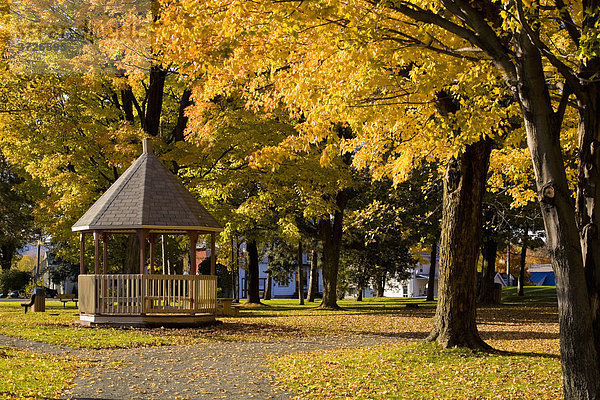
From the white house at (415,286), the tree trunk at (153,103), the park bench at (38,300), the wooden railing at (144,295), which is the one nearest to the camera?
the wooden railing at (144,295)

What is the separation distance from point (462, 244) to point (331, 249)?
64.0 ft

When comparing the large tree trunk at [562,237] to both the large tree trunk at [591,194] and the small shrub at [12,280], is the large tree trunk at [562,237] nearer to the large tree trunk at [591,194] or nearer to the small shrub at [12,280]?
the large tree trunk at [591,194]

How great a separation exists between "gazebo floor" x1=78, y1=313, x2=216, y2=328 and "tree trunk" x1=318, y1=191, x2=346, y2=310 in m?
12.1

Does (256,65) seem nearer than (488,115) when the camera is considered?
No

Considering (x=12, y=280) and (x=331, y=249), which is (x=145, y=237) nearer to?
(x=331, y=249)

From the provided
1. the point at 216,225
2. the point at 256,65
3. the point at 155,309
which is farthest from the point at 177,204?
the point at 256,65

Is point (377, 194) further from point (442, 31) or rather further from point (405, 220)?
point (442, 31)

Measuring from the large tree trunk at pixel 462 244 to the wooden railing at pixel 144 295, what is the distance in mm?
9320

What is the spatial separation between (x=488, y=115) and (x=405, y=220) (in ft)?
83.3

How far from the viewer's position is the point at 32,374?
1105 cm

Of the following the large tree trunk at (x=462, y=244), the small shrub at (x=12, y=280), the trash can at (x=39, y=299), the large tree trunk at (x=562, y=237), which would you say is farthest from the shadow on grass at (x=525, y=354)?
Answer: the small shrub at (x=12, y=280)

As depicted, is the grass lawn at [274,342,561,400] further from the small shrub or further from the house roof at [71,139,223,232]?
the small shrub

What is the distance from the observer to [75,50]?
26.5 m

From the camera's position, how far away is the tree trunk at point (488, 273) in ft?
130
